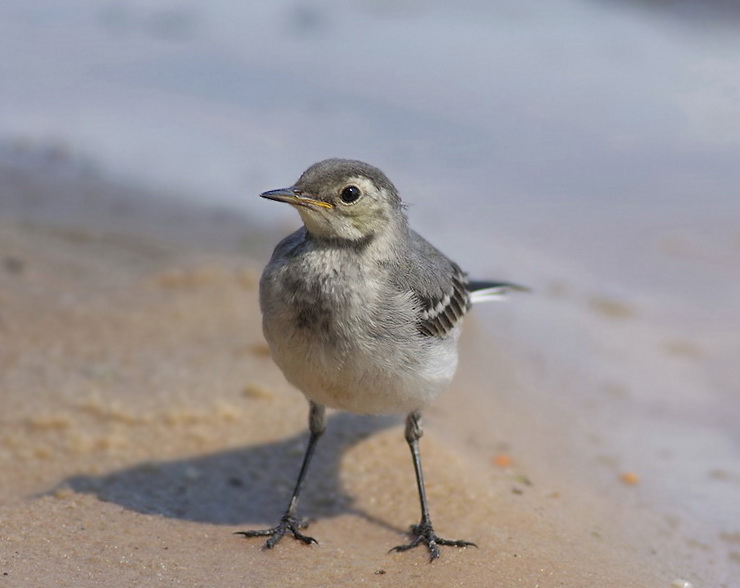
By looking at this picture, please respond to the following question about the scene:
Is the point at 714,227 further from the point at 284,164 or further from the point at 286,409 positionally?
the point at 286,409

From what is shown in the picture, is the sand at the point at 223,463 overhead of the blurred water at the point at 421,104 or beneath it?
beneath

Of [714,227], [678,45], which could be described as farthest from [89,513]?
[678,45]

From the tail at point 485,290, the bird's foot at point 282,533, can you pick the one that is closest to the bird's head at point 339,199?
the tail at point 485,290

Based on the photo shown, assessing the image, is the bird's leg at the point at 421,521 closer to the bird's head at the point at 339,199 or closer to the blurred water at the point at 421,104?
the bird's head at the point at 339,199

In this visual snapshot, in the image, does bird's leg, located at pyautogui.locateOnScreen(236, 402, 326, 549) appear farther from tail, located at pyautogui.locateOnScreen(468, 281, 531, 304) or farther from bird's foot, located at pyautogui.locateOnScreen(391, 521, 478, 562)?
tail, located at pyautogui.locateOnScreen(468, 281, 531, 304)

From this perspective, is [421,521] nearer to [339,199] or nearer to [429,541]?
[429,541]

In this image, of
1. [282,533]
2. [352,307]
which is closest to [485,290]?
[352,307]
